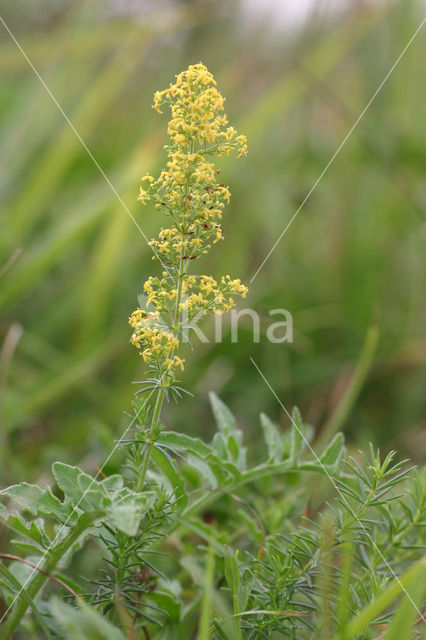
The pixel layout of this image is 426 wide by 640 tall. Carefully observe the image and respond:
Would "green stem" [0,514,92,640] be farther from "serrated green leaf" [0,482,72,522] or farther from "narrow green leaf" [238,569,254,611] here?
"narrow green leaf" [238,569,254,611]

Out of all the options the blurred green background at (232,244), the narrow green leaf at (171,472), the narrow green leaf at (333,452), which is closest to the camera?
the narrow green leaf at (171,472)

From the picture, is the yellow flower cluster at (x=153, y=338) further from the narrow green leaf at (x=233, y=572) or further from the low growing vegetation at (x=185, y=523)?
the narrow green leaf at (x=233, y=572)

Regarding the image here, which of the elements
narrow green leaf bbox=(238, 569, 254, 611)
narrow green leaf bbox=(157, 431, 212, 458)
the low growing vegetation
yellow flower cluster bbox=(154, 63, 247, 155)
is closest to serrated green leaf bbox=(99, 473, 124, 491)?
the low growing vegetation

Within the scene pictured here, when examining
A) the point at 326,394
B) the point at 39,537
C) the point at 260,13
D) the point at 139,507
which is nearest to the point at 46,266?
the point at 326,394

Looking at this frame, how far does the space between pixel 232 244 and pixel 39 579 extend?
5.96 feet

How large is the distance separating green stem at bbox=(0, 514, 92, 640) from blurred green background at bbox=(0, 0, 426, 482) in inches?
19.9

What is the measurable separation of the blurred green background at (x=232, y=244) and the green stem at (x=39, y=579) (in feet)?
1.66

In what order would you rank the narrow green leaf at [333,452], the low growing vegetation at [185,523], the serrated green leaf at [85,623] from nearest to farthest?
the serrated green leaf at [85,623]
the low growing vegetation at [185,523]
the narrow green leaf at [333,452]

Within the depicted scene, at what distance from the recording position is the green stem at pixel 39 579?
3.10ft

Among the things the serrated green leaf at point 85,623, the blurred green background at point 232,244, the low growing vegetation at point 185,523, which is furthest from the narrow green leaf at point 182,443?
the blurred green background at point 232,244

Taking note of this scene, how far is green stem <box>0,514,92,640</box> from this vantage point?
0.95 metres

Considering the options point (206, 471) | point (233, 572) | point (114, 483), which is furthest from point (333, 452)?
point (114, 483)

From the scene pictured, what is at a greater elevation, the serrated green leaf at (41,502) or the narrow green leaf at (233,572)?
the serrated green leaf at (41,502)

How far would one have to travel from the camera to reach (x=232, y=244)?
2.64 metres
